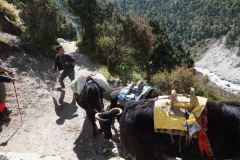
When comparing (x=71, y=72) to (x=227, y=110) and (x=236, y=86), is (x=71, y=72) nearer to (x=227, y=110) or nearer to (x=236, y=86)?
(x=227, y=110)

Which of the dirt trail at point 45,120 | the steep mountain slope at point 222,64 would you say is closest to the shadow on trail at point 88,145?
the dirt trail at point 45,120

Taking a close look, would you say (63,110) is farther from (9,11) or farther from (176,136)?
(9,11)

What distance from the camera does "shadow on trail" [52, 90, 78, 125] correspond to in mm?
7022

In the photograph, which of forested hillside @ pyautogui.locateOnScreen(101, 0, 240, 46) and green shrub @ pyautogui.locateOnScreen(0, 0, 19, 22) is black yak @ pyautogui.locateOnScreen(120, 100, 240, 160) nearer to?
green shrub @ pyautogui.locateOnScreen(0, 0, 19, 22)

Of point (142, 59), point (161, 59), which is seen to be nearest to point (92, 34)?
point (142, 59)

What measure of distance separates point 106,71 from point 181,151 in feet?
23.7

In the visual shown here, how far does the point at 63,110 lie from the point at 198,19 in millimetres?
101754

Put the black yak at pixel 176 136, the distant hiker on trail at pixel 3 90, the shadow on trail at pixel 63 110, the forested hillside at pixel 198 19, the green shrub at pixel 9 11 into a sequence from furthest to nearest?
1. the forested hillside at pixel 198 19
2. the green shrub at pixel 9 11
3. the shadow on trail at pixel 63 110
4. the distant hiker on trail at pixel 3 90
5. the black yak at pixel 176 136

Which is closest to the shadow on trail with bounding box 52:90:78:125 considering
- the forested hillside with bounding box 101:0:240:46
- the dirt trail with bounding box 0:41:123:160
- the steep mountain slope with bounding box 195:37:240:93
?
the dirt trail with bounding box 0:41:123:160

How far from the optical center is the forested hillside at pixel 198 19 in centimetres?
7831

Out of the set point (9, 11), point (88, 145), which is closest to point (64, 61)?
point (88, 145)

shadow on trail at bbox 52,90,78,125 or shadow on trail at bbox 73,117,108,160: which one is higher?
shadow on trail at bbox 52,90,78,125

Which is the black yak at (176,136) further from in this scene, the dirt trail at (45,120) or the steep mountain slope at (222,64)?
the steep mountain slope at (222,64)

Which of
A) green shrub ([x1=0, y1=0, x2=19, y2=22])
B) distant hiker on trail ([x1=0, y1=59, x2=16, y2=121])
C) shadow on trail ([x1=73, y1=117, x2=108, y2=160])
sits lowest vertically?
shadow on trail ([x1=73, y1=117, x2=108, y2=160])
